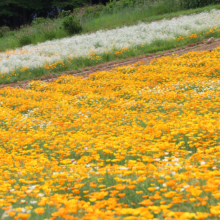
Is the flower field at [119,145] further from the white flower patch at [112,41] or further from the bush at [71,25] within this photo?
the bush at [71,25]

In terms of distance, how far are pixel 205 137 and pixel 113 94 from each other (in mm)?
4852

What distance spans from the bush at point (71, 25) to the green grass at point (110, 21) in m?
0.43

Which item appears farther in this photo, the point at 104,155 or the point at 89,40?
the point at 89,40

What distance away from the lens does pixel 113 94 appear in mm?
8656

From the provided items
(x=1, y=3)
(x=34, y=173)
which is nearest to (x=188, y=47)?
(x=34, y=173)

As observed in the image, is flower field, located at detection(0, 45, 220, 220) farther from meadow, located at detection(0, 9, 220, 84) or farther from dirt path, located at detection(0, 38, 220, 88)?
meadow, located at detection(0, 9, 220, 84)

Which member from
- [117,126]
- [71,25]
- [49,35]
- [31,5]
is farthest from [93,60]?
[31,5]

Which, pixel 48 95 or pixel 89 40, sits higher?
pixel 89 40

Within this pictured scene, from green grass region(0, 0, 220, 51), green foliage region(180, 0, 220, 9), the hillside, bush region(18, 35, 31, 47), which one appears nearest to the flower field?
the hillside

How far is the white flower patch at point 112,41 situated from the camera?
15570 mm

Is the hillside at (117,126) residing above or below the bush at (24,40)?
below

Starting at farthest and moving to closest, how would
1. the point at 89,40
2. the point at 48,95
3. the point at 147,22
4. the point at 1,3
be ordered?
the point at 1,3 < the point at 147,22 < the point at 89,40 < the point at 48,95

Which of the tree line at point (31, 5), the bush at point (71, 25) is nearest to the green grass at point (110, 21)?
the bush at point (71, 25)

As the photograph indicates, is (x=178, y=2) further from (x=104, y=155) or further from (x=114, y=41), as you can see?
(x=104, y=155)
